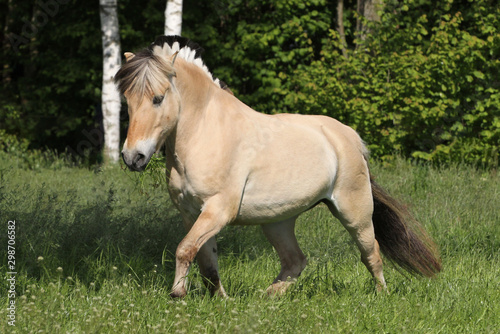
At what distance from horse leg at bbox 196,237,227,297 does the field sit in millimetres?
164

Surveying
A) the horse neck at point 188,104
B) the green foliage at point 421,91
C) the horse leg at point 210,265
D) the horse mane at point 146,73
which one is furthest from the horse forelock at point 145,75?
the green foliage at point 421,91

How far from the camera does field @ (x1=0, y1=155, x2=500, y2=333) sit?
457cm

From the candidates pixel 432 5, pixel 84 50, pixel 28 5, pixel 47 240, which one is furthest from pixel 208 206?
pixel 28 5

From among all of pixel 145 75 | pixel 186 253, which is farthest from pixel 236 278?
pixel 145 75

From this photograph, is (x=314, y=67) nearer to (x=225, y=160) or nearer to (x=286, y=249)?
(x=286, y=249)

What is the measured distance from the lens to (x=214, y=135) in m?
5.03

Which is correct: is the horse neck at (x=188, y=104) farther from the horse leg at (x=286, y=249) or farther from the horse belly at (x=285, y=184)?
the horse leg at (x=286, y=249)

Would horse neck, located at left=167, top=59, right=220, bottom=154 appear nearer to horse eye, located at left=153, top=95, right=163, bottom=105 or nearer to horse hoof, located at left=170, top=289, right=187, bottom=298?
horse eye, located at left=153, top=95, right=163, bottom=105

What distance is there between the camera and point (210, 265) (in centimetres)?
531

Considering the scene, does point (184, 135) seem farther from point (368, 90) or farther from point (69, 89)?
point (69, 89)

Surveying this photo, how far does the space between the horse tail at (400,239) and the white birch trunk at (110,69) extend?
8.18 metres

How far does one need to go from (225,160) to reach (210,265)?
86cm

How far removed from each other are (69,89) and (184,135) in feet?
45.7

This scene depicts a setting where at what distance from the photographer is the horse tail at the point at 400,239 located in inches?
249
